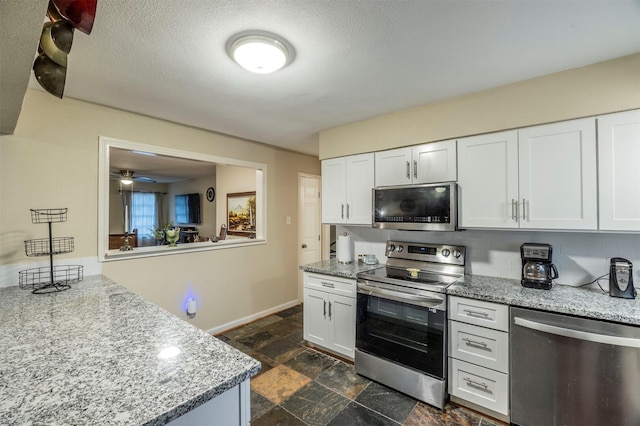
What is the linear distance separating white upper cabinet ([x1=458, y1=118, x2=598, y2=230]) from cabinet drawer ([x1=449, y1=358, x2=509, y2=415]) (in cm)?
105

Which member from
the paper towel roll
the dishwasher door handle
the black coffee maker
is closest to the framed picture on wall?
the paper towel roll

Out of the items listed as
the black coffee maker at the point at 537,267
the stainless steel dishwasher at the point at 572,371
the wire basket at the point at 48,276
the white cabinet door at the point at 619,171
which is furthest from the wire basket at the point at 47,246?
the white cabinet door at the point at 619,171

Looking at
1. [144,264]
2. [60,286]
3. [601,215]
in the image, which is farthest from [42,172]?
[601,215]

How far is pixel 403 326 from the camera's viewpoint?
2250 mm

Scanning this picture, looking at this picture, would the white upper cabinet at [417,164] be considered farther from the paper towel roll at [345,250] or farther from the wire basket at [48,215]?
the wire basket at [48,215]

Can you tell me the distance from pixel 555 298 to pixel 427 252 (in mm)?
1014

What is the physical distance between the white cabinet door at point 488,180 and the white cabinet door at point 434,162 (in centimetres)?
7

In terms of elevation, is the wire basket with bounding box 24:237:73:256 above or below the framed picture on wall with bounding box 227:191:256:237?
below

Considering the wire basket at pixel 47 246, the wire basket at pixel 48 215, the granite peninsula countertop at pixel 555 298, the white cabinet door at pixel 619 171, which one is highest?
the white cabinet door at pixel 619 171

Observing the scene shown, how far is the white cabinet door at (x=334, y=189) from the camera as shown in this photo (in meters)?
3.12

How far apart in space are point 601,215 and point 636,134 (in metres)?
0.52

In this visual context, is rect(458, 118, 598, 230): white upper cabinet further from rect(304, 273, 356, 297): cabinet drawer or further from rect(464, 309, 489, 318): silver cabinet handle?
rect(304, 273, 356, 297): cabinet drawer

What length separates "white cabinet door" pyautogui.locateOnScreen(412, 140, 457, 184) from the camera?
2.42 m

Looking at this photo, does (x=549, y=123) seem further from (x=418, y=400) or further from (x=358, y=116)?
(x=418, y=400)
